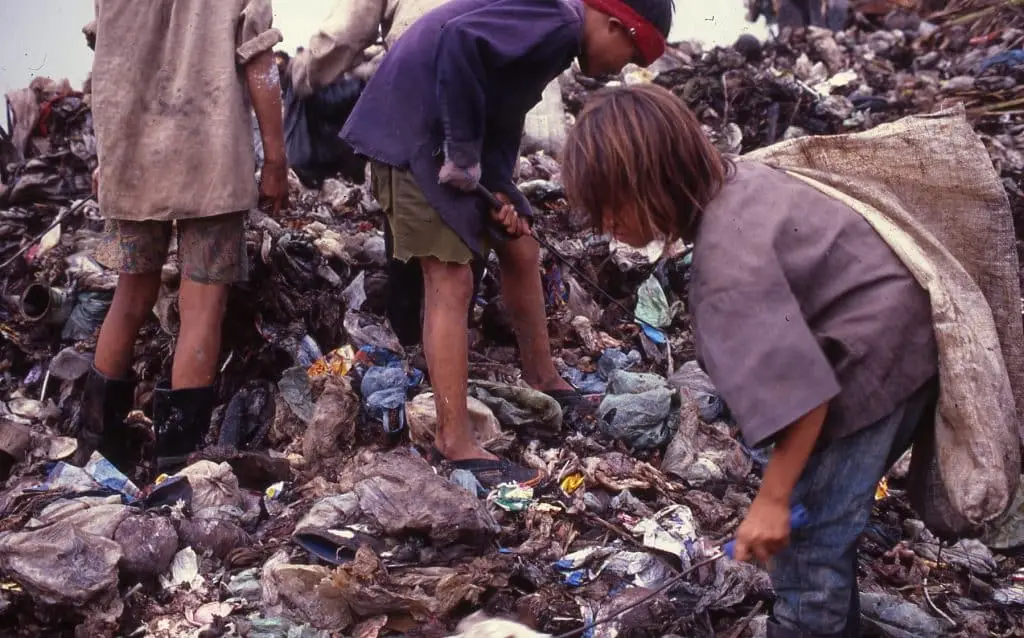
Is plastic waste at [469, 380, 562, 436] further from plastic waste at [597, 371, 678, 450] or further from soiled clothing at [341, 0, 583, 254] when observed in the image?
soiled clothing at [341, 0, 583, 254]

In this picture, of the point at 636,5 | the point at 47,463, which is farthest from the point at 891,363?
the point at 47,463

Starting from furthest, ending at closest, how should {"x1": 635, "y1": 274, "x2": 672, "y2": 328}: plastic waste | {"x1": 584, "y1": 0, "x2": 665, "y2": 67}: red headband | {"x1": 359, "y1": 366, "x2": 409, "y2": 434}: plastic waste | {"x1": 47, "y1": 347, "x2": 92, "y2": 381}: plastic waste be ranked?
{"x1": 635, "y1": 274, "x2": 672, "y2": 328}: plastic waste
{"x1": 47, "y1": 347, "x2": 92, "y2": 381}: plastic waste
{"x1": 359, "y1": 366, "x2": 409, "y2": 434}: plastic waste
{"x1": 584, "y1": 0, "x2": 665, "y2": 67}: red headband

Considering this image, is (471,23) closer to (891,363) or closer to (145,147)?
(145,147)

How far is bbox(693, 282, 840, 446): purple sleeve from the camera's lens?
1.56 m

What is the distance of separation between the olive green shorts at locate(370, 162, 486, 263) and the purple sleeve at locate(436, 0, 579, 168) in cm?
21

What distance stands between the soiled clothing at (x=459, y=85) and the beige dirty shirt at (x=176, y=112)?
22.0 inches

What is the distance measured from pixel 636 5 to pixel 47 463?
268 cm

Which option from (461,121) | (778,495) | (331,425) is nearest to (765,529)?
(778,495)

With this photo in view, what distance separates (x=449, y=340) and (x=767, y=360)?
146cm

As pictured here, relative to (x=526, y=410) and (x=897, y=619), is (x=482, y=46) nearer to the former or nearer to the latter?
(x=526, y=410)

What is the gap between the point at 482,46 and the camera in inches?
103

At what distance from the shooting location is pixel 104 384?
10.7 ft

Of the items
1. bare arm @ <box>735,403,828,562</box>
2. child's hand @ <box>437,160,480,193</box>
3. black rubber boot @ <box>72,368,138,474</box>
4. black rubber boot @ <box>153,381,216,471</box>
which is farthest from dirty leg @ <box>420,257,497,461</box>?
bare arm @ <box>735,403,828,562</box>

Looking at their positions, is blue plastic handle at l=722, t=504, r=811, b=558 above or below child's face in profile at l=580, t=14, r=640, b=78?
below
